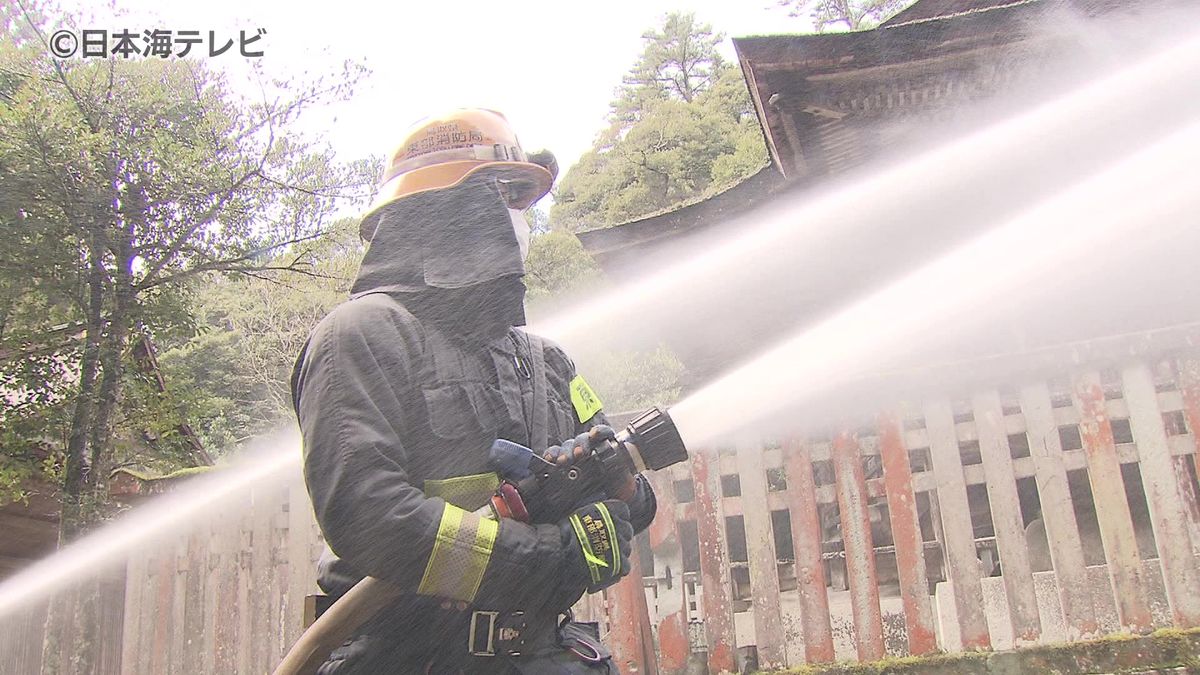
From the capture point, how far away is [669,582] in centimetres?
421

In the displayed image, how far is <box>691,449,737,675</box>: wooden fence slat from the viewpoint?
4.06m

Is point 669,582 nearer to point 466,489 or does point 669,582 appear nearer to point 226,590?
point 466,489

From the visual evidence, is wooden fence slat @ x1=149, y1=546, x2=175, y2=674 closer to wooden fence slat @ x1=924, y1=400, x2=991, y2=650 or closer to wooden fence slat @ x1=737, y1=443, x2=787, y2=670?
wooden fence slat @ x1=737, y1=443, x2=787, y2=670

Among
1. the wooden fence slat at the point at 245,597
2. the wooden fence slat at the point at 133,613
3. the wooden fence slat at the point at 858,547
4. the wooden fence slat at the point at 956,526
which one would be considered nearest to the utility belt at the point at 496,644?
the wooden fence slat at the point at 858,547

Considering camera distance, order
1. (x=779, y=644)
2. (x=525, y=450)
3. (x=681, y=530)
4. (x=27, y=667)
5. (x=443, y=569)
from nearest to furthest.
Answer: (x=443, y=569)
(x=525, y=450)
(x=779, y=644)
(x=681, y=530)
(x=27, y=667)

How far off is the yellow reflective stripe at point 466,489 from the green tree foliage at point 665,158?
22924 millimetres

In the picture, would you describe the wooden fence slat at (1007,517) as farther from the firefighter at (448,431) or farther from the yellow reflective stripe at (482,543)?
the yellow reflective stripe at (482,543)

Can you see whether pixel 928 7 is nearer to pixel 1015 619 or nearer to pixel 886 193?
pixel 886 193

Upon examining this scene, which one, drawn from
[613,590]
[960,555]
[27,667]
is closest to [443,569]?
[613,590]

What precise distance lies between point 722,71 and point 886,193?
108ft

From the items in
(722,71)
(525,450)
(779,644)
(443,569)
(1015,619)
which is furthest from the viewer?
(722,71)

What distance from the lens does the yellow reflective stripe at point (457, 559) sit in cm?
157

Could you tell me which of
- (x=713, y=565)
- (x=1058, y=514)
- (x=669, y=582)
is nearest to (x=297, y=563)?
(x=669, y=582)

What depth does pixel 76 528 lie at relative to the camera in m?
7.92
